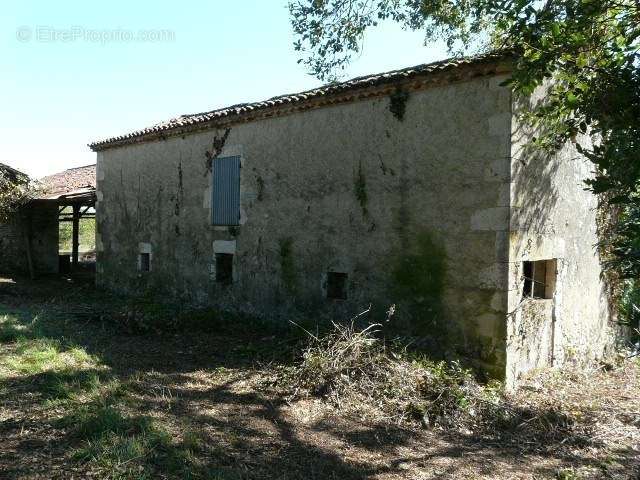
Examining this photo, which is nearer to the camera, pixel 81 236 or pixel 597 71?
pixel 597 71

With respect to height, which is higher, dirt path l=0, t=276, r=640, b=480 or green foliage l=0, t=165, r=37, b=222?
green foliage l=0, t=165, r=37, b=222

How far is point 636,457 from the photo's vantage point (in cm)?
500

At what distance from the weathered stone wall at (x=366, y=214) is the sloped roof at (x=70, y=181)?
6.00 meters

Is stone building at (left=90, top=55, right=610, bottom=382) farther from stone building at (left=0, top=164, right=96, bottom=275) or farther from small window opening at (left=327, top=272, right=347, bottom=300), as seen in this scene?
stone building at (left=0, top=164, right=96, bottom=275)

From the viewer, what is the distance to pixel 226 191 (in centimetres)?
966

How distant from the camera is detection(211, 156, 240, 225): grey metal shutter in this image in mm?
9500

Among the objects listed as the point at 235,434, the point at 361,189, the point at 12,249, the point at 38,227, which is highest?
the point at 361,189

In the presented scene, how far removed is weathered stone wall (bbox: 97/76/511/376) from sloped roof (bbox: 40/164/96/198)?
6.00m

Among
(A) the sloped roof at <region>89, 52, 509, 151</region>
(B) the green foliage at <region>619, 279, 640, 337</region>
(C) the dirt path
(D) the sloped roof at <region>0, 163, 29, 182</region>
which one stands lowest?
(C) the dirt path

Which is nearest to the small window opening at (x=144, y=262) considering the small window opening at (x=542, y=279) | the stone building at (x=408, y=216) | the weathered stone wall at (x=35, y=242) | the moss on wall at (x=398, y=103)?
the stone building at (x=408, y=216)

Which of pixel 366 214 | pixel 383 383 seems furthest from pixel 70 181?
pixel 383 383

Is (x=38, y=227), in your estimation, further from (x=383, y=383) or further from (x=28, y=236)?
(x=383, y=383)

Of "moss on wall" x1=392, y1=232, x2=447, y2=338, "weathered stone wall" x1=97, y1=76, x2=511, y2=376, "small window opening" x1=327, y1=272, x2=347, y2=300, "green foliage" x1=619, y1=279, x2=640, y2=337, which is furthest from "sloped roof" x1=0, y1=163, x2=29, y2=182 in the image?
"green foliage" x1=619, y1=279, x2=640, y2=337

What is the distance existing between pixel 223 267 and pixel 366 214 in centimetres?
370
